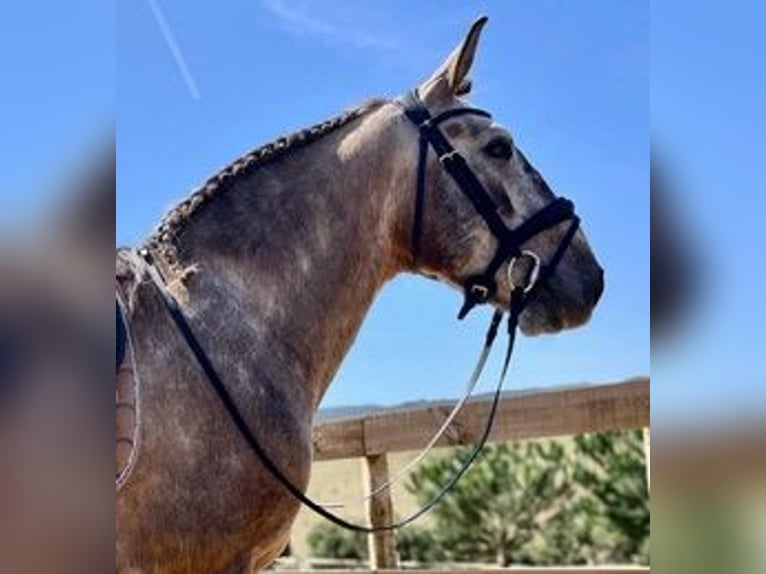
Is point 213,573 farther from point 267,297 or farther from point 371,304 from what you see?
point 371,304

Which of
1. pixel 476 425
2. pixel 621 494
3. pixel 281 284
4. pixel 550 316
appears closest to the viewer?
pixel 281 284

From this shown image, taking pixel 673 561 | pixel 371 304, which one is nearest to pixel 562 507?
pixel 371 304

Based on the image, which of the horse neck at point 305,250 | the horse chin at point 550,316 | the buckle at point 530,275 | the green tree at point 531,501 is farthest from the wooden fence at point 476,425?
the green tree at point 531,501

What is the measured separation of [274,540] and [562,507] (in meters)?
12.6

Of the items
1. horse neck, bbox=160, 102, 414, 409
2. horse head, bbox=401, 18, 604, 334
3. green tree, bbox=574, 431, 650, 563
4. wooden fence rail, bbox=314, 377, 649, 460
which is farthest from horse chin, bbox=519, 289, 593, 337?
green tree, bbox=574, 431, 650, 563

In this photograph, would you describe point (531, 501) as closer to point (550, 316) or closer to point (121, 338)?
point (550, 316)

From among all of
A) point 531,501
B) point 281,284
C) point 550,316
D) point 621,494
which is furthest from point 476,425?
point 531,501

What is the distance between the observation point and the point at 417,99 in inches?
84.0

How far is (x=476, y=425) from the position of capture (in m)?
2.93

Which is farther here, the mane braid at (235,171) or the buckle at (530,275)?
the buckle at (530,275)

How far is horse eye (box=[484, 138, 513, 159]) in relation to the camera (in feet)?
6.86

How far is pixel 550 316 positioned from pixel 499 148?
39cm

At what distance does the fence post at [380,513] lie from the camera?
3.28 m

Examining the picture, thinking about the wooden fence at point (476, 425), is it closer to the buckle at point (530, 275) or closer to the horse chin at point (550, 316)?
the horse chin at point (550, 316)
